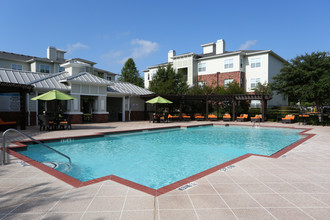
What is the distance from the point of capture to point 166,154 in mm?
7910

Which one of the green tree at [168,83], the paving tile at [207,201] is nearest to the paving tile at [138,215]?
the paving tile at [207,201]

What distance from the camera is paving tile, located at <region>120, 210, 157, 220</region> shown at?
2566 mm

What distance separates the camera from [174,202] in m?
3.01

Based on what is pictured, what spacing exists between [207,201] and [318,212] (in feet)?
4.76

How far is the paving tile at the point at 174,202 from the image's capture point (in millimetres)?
2877

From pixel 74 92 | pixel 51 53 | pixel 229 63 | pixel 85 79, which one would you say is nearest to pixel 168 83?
pixel 229 63

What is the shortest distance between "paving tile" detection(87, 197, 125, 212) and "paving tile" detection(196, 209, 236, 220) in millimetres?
1091

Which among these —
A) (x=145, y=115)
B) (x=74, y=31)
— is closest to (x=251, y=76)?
(x=145, y=115)

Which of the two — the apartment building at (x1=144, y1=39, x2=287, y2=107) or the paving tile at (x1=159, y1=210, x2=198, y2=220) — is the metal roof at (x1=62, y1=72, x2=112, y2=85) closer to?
the apartment building at (x1=144, y1=39, x2=287, y2=107)

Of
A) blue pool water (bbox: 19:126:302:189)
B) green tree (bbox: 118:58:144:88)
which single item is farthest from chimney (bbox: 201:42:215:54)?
blue pool water (bbox: 19:126:302:189)

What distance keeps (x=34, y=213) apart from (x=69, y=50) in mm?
37872

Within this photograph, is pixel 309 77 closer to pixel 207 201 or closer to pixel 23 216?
pixel 207 201

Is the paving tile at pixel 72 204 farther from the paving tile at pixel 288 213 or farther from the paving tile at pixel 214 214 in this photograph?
the paving tile at pixel 288 213

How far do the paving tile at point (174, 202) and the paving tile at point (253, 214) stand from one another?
639mm
